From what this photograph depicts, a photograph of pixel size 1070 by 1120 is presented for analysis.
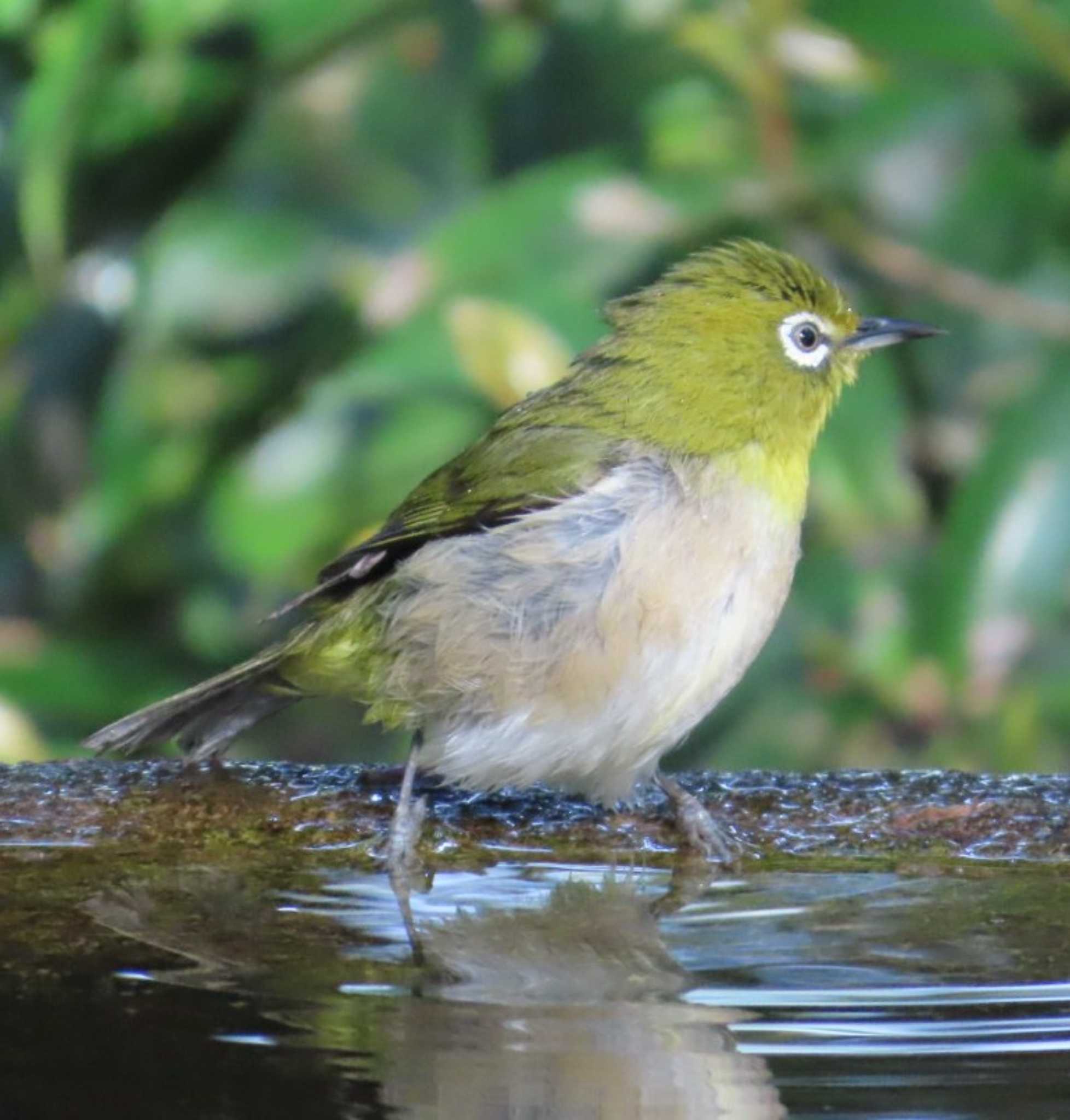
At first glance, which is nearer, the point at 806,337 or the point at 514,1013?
the point at 514,1013

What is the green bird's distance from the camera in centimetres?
323

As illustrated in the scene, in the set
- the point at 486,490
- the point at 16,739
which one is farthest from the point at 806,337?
the point at 16,739

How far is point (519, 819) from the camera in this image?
323 cm

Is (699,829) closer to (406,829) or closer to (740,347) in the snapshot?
(406,829)

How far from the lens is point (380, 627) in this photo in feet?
11.6

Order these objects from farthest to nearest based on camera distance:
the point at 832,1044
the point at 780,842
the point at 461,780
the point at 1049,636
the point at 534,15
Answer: the point at 534,15 → the point at 1049,636 → the point at 461,780 → the point at 780,842 → the point at 832,1044

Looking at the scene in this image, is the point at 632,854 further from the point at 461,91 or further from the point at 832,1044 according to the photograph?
the point at 461,91

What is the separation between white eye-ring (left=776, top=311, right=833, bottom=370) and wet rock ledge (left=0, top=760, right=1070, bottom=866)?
2.55 ft

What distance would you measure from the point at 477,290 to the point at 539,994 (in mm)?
2339

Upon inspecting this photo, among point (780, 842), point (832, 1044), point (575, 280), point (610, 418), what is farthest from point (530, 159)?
point (832, 1044)

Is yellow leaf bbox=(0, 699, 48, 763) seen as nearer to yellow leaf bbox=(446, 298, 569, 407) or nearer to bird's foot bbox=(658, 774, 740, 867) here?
yellow leaf bbox=(446, 298, 569, 407)

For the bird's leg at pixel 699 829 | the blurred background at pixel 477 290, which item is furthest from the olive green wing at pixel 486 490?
the blurred background at pixel 477 290

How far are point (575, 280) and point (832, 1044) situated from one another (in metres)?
2.61

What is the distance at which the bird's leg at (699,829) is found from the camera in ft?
9.87
